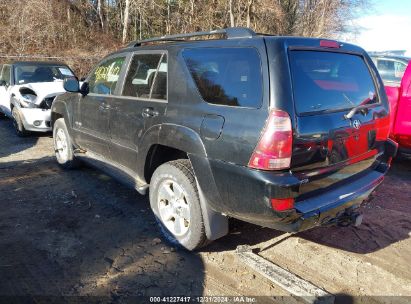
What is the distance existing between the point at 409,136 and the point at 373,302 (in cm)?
351

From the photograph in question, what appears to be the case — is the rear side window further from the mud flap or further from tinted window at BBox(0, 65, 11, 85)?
tinted window at BBox(0, 65, 11, 85)

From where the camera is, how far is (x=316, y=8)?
102 ft

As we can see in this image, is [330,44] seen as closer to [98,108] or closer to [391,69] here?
[98,108]

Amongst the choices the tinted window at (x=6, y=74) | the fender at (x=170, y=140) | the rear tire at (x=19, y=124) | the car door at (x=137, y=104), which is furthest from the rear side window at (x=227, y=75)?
the tinted window at (x=6, y=74)

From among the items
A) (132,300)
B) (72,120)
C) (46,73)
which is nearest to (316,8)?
(46,73)

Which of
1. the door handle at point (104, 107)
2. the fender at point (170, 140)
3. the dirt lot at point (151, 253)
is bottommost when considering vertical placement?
the dirt lot at point (151, 253)

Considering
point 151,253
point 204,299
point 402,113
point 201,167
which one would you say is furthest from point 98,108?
point 402,113

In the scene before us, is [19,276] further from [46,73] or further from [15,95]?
[46,73]

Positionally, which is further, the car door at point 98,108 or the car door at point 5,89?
the car door at point 5,89

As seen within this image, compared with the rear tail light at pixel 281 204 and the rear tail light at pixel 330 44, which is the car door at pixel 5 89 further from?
the rear tail light at pixel 281 204

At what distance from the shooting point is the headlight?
757cm

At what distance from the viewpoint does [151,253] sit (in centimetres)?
337

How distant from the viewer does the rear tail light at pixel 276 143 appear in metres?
2.46

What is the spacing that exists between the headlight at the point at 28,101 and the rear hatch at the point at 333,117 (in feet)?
21.3
